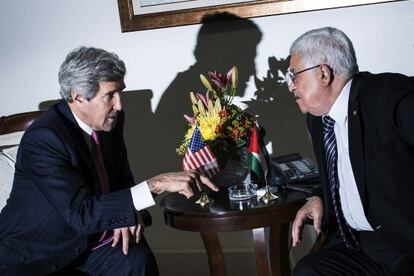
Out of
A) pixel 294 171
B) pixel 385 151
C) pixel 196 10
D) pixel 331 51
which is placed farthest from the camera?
pixel 196 10

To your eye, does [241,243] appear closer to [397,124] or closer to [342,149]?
[342,149]

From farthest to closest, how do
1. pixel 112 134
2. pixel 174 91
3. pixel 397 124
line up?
pixel 174 91
pixel 112 134
pixel 397 124

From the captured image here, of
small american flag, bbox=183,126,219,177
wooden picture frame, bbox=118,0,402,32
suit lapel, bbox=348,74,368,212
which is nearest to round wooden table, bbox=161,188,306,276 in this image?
small american flag, bbox=183,126,219,177

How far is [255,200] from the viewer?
2.36 m

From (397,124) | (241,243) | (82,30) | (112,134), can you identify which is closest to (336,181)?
(397,124)

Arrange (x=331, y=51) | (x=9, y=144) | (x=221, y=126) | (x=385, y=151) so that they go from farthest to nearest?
(x=9, y=144)
(x=221, y=126)
(x=331, y=51)
(x=385, y=151)

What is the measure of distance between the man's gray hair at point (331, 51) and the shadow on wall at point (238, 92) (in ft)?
Answer: 3.44

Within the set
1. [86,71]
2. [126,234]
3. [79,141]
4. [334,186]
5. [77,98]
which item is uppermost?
[86,71]

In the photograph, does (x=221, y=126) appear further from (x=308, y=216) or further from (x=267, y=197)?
(x=308, y=216)

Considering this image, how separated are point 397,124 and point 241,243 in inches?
67.9

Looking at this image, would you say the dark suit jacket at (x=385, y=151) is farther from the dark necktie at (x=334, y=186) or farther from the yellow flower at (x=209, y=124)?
the yellow flower at (x=209, y=124)

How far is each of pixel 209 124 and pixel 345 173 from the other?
2.01 feet

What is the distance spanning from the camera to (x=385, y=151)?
190 centimetres

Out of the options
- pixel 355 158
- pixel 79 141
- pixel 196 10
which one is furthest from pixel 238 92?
pixel 355 158
